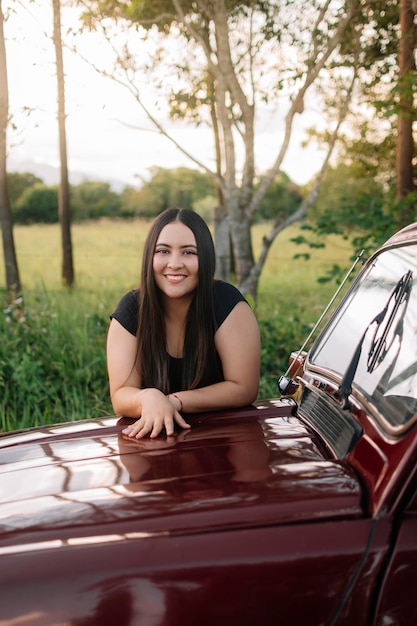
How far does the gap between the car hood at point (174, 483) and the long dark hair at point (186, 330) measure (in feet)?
1.61

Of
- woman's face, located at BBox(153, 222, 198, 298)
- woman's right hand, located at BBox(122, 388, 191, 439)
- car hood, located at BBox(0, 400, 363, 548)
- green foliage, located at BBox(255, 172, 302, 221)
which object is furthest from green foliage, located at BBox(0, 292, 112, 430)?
green foliage, located at BBox(255, 172, 302, 221)

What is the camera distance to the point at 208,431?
2189 mm

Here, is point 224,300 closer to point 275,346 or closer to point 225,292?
point 225,292

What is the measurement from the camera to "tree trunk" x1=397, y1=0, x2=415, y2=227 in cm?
596

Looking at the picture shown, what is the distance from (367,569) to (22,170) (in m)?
40.7

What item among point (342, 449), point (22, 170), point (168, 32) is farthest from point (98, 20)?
point (22, 170)

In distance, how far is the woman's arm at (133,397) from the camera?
7.30ft

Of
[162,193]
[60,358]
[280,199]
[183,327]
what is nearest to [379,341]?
[183,327]

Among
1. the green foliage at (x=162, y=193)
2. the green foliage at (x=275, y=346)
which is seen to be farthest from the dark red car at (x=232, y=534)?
the green foliage at (x=162, y=193)

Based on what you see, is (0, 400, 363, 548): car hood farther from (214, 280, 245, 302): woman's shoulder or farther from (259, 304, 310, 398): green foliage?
(259, 304, 310, 398): green foliage

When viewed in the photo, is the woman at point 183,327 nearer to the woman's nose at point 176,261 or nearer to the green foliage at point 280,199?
the woman's nose at point 176,261

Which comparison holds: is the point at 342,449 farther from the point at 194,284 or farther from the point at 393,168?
the point at 393,168

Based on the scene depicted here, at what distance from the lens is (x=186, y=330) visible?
2.76m

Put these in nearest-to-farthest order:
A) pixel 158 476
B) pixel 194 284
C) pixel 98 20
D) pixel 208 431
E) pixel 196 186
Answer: pixel 158 476 → pixel 208 431 → pixel 194 284 → pixel 98 20 → pixel 196 186
